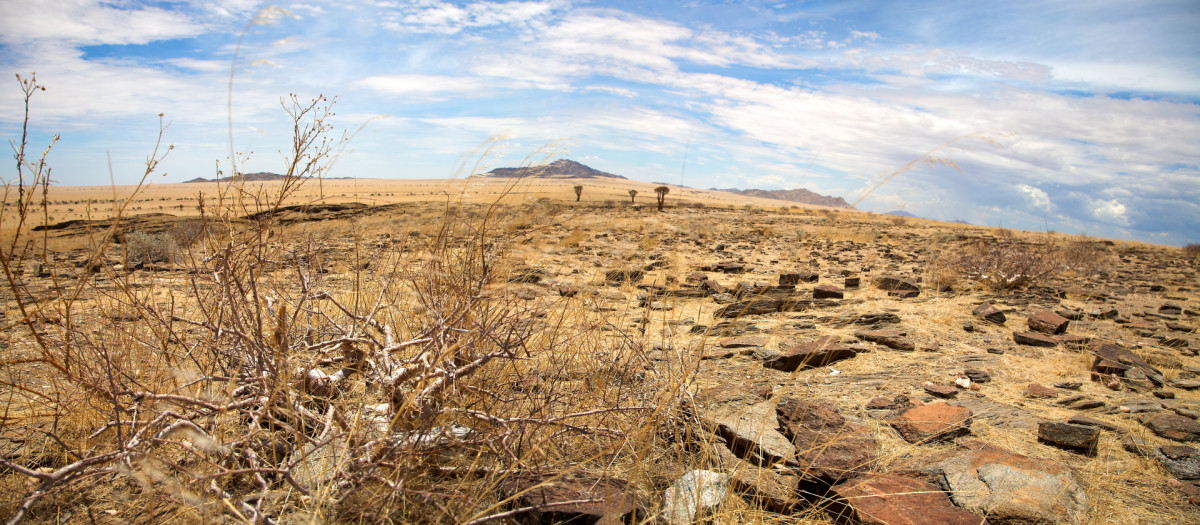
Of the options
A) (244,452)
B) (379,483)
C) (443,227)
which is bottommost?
(379,483)

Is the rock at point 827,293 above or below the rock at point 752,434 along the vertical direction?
above

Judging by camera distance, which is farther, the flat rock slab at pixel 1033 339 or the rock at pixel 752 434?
the flat rock slab at pixel 1033 339

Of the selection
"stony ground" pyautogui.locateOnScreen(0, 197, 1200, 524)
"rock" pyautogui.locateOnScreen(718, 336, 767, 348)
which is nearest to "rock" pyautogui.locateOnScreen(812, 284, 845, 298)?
"stony ground" pyautogui.locateOnScreen(0, 197, 1200, 524)

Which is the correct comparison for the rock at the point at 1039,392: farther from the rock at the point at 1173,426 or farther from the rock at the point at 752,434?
the rock at the point at 752,434

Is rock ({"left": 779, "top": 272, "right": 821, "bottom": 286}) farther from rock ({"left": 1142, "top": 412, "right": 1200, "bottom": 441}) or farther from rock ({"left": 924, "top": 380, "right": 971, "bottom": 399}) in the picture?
rock ({"left": 1142, "top": 412, "right": 1200, "bottom": 441})

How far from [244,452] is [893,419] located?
2.91 m

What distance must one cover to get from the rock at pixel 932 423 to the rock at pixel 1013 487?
0.20m

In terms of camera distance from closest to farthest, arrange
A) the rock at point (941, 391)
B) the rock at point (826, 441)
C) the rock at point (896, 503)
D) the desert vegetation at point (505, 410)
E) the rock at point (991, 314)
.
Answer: the desert vegetation at point (505, 410), the rock at point (896, 503), the rock at point (826, 441), the rock at point (941, 391), the rock at point (991, 314)

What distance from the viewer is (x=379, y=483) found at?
1877 millimetres

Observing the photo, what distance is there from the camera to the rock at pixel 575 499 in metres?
1.85

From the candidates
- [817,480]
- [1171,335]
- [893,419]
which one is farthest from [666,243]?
[817,480]

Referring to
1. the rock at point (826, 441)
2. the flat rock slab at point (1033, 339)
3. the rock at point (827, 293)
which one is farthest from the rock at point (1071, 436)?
the rock at point (827, 293)

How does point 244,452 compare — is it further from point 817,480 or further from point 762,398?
point 762,398

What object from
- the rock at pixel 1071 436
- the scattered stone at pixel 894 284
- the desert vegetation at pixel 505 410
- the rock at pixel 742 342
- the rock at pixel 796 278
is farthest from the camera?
the rock at pixel 796 278
